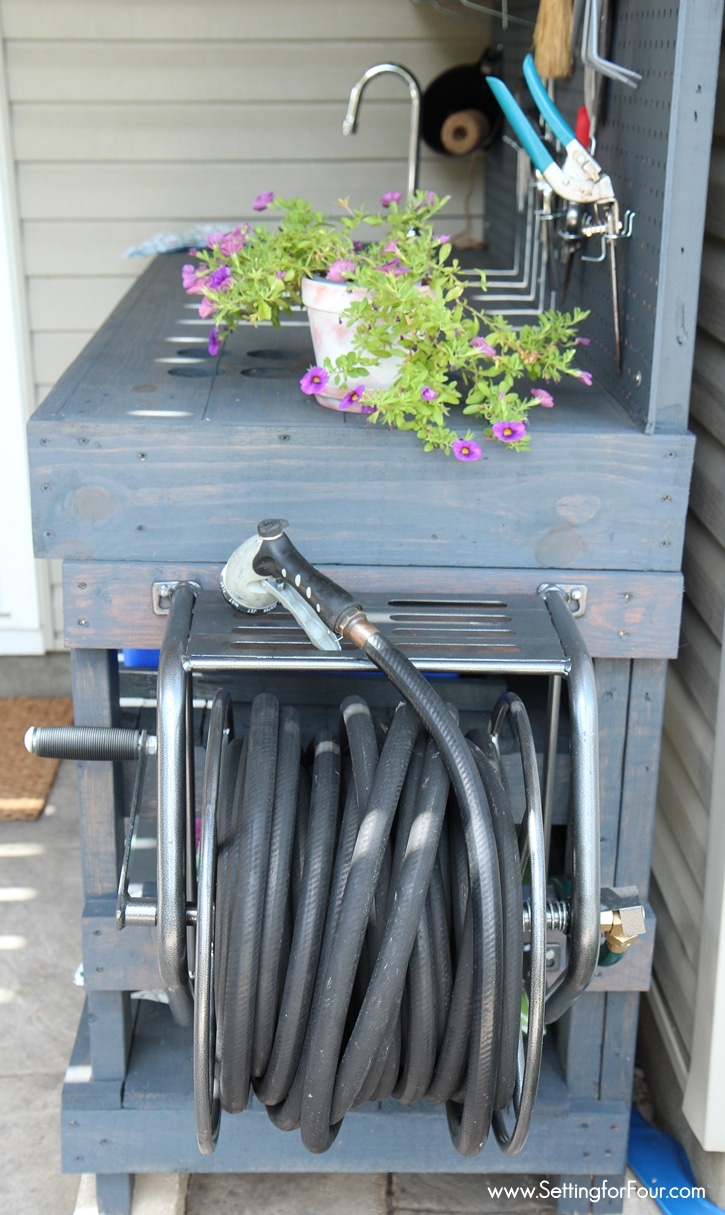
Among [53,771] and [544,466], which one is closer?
[544,466]

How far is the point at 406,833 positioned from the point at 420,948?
13 centimetres

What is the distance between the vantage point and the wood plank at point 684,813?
203 cm

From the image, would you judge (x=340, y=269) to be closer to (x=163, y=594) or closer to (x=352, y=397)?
(x=352, y=397)

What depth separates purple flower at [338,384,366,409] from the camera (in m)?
1.70

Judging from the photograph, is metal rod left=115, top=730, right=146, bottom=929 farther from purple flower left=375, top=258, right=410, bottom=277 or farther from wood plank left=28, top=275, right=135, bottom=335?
wood plank left=28, top=275, right=135, bottom=335

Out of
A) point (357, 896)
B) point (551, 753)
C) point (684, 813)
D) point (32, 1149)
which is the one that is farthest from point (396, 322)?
point (32, 1149)

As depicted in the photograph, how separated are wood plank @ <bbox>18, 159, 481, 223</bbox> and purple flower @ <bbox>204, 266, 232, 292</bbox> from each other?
167 cm

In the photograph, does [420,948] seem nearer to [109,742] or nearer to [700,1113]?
[109,742]

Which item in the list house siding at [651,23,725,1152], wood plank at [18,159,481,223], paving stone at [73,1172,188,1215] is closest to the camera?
house siding at [651,23,725,1152]

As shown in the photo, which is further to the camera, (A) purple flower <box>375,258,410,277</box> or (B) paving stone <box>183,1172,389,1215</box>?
(B) paving stone <box>183,1172,389,1215</box>

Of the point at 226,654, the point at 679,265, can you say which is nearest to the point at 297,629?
the point at 226,654

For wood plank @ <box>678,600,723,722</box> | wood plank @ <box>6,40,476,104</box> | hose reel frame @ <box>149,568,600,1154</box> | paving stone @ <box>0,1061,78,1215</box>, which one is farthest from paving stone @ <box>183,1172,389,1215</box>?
wood plank @ <box>6,40,476,104</box>

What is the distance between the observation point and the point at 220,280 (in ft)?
6.06

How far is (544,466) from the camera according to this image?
1692mm
